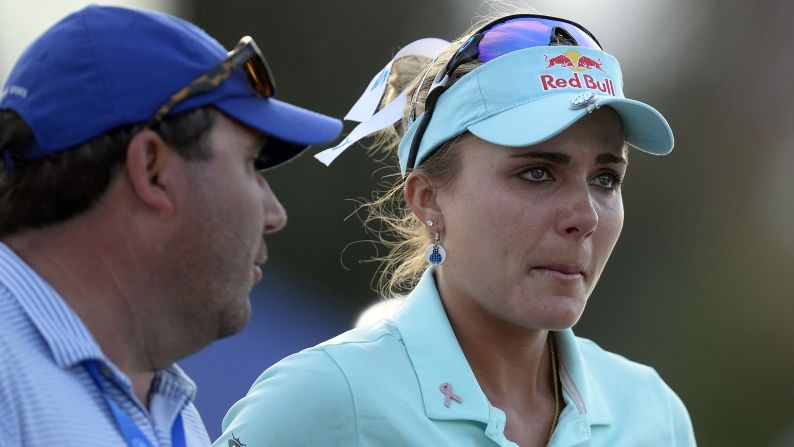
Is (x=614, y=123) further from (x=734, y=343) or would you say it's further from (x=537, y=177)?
(x=734, y=343)

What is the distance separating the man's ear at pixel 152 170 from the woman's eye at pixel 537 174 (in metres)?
1.13

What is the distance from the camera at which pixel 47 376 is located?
6.11 ft

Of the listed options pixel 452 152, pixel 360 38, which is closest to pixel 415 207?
pixel 452 152

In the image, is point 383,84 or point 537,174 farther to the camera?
point 383,84

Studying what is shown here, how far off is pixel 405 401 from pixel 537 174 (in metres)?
0.63

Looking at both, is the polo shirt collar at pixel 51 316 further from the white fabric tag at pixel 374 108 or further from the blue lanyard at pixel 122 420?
the white fabric tag at pixel 374 108

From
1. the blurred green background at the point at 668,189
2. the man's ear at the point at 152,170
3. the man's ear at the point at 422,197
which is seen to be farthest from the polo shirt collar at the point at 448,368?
the blurred green background at the point at 668,189

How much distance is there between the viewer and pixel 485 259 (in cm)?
295

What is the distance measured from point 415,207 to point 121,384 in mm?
1362

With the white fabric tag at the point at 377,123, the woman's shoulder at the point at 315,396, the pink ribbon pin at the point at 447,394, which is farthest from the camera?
the white fabric tag at the point at 377,123

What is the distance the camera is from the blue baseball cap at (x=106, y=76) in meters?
2.01

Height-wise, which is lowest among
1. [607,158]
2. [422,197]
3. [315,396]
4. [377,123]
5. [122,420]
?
[315,396]

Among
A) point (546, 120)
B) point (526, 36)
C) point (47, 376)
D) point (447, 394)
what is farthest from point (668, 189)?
point (47, 376)

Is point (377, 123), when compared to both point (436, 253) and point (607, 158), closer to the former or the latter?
point (436, 253)
